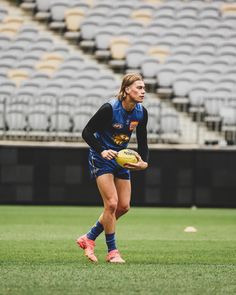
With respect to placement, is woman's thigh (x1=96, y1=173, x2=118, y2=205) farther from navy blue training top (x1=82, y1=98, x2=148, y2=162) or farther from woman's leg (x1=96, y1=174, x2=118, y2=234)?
navy blue training top (x1=82, y1=98, x2=148, y2=162)

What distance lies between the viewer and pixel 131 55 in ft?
85.5

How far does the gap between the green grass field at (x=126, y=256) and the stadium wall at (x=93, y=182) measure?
1.98 m

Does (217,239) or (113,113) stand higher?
(113,113)

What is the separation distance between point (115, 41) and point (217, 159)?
7.40 metres

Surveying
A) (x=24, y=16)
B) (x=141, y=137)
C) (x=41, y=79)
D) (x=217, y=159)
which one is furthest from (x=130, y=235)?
(x=24, y=16)

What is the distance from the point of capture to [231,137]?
833 inches

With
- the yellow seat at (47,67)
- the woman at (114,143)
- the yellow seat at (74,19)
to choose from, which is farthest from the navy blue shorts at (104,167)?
the yellow seat at (74,19)

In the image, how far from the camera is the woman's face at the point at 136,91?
9828 mm

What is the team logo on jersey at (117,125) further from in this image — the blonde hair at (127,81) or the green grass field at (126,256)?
the green grass field at (126,256)

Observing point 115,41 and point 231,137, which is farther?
point 115,41

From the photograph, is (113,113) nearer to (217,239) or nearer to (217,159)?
(217,239)

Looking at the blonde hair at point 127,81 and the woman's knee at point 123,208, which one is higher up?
the blonde hair at point 127,81

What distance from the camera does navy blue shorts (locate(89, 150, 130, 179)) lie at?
9.98 metres

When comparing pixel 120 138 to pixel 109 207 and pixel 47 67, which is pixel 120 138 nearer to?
pixel 109 207
